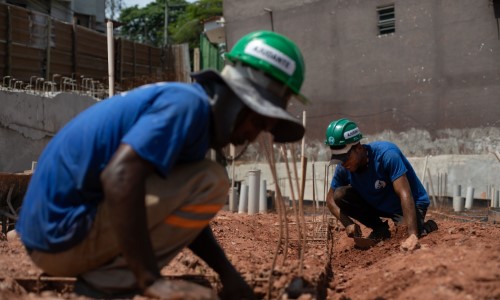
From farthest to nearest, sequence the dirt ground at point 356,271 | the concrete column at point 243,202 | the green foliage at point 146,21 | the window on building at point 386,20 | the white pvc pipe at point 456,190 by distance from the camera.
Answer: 1. the green foliage at point 146,21
2. the window on building at point 386,20
3. the white pvc pipe at point 456,190
4. the concrete column at point 243,202
5. the dirt ground at point 356,271

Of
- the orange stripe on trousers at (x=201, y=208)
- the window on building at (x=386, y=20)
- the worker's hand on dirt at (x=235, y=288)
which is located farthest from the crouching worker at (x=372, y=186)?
the window on building at (x=386, y=20)

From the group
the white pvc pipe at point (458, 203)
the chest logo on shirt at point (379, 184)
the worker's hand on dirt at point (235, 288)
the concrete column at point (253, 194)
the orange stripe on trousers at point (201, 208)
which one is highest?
the orange stripe on trousers at point (201, 208)

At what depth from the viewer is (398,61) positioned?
1441 cm

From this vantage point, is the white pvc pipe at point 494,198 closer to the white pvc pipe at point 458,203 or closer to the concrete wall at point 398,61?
the white pvc pipe at point 458,203

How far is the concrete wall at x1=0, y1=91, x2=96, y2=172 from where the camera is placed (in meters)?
9.56

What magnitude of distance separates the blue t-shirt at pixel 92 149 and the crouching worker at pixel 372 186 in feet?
9.13

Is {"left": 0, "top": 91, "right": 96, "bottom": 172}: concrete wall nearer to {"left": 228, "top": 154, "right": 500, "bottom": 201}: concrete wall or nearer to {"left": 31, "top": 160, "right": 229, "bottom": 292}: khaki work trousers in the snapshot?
{"left": 228, "top": 154, "right": 500, "bottom": 201}: concrete wall

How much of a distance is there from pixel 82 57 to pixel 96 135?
16.3m

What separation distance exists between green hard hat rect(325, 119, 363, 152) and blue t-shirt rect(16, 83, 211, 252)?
273 cm

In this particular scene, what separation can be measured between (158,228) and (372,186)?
3.14 metres

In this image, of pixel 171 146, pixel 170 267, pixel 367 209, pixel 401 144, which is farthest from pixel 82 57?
pixel 171 146

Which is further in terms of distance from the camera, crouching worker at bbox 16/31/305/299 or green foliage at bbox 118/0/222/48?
green foliage at bbox 118/0/222/48

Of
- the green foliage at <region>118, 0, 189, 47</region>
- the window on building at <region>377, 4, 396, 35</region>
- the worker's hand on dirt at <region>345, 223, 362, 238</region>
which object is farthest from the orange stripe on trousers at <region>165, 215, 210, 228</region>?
the green foliage at <region>118, 0, 189, 47</region>

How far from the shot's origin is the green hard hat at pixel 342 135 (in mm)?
4824
